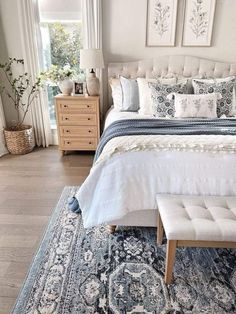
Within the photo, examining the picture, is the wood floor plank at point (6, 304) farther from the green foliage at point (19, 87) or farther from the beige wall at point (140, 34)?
the beige wall at point (140, 34)

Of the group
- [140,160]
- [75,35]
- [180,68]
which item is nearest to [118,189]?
[140,160]

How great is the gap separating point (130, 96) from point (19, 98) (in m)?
1.71

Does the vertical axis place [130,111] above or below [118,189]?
above

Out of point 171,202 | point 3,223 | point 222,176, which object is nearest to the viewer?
point 171,202

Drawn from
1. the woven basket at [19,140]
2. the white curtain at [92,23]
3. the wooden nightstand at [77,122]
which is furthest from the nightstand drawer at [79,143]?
the white curtain at [92,23]

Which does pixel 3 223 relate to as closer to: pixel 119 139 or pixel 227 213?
pixel 119 139

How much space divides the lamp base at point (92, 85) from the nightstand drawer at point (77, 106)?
19 centimetres

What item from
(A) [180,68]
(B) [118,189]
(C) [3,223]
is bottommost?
(C) [3,223]

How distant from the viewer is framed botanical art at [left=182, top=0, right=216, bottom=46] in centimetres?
341

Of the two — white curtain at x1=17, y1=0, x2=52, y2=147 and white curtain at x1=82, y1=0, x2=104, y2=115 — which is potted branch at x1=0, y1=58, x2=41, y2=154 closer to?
white curtain at x1=17, y1=0, x2=52, y2=147

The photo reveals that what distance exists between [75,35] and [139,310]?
351 cm

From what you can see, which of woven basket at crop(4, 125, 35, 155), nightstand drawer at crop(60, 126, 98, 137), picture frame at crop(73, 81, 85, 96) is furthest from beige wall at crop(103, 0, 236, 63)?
woven basket at crop(4, 125, 35, 155)

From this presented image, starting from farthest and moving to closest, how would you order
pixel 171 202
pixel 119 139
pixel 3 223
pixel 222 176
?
pixel 3 223 < pixel 119 139 < pixel 222 176 < pixel 171 202

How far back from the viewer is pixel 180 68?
3645 millimetres
